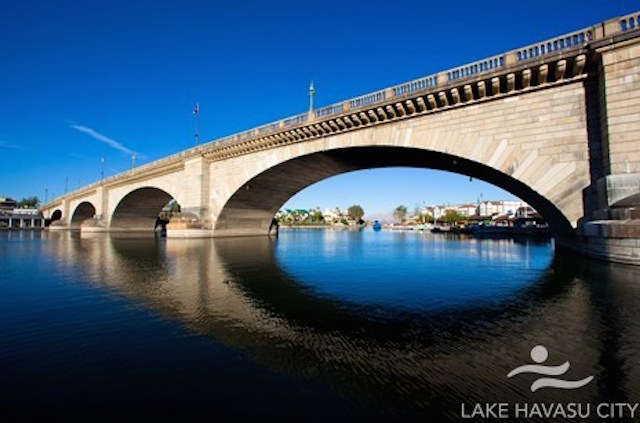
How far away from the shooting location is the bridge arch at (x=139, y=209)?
53344 millimetres

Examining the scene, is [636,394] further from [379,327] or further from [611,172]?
[611,172]

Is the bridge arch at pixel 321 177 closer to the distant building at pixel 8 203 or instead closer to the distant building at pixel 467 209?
the distant building at pixel 467 209

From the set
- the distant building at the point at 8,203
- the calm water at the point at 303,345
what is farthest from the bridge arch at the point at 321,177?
the distant building at the point at 8,203

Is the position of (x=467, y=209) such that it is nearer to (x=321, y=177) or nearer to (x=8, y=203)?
(x=321, y=177)

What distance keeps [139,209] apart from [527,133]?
6249 cm

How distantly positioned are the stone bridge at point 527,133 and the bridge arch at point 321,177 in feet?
0.89

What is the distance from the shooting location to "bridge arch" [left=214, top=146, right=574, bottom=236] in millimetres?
22984

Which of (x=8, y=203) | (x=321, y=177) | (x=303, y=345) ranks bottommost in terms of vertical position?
(x=303, y=345)

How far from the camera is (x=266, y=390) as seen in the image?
4.32 meters

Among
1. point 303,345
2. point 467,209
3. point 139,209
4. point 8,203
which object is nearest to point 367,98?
point 303,345

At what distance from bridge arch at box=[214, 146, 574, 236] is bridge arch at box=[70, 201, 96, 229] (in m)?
51.7

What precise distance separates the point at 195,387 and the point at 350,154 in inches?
961

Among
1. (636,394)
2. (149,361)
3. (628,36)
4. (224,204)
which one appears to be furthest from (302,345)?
(224,204)

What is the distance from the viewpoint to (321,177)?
36656 mm
